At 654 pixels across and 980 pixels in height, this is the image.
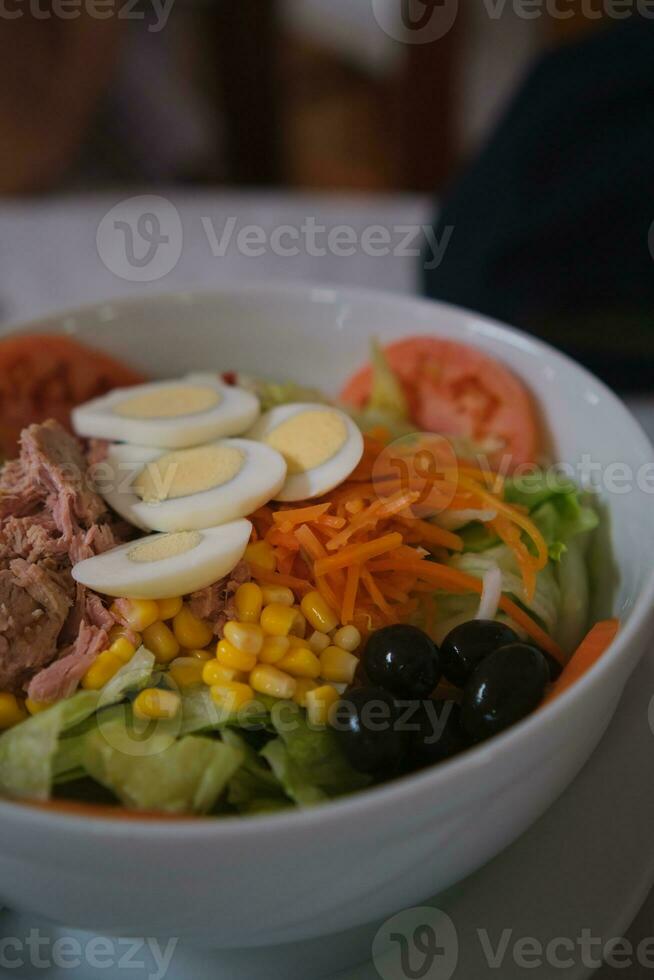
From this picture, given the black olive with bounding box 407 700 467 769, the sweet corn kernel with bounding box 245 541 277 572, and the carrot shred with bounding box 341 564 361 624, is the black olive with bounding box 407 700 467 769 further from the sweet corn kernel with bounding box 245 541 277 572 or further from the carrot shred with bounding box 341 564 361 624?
the sweet corn kernel with bounding box 245 541 277 572

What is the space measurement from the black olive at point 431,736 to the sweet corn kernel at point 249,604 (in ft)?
1.00

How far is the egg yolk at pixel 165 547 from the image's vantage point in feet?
4.91

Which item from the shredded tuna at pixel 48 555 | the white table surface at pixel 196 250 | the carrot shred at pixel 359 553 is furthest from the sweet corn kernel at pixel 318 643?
the white table surface at pixel 196 250

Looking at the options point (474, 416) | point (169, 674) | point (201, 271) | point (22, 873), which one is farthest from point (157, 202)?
point (22, 873)

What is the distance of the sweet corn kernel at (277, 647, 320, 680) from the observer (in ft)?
4.63

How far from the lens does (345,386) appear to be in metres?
2.29

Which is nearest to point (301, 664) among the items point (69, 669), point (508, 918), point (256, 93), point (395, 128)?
point (69, 669)

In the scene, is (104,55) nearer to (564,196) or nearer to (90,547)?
(564,196)

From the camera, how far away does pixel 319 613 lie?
58.1 inches

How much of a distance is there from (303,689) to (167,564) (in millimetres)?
302

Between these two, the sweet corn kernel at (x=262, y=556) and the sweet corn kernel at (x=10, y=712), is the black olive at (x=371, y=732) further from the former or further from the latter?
the sweet corn kernel at (x=10, y=712)

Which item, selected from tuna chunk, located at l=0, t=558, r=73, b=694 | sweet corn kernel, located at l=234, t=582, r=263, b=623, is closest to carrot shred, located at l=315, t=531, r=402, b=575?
sweet corn kernel, located at l=234, t=582, r=263, b=623

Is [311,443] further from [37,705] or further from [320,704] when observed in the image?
[37,705]

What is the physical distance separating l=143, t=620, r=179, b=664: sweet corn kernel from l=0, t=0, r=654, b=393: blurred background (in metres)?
1.57
